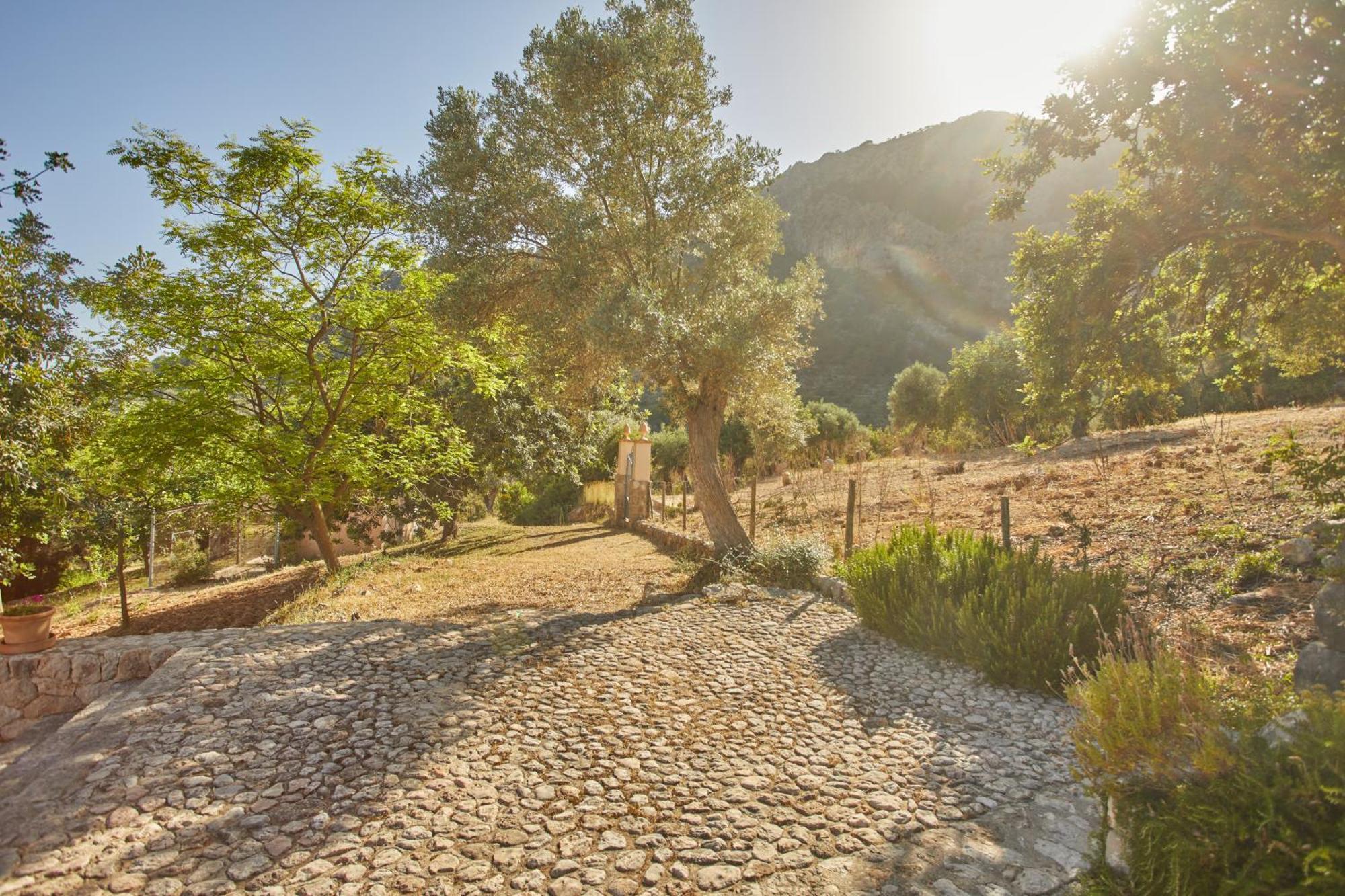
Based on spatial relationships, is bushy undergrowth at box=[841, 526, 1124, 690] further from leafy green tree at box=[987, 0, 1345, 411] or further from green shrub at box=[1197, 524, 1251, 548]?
green shrub at box=[1197, 524, 1251, 548]

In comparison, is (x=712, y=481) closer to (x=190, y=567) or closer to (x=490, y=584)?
(x=490, y=584)

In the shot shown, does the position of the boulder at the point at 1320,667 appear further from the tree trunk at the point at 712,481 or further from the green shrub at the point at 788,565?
the tree trunk at the point at 712,481

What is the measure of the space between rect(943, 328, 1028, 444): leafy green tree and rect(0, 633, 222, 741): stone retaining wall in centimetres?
2934

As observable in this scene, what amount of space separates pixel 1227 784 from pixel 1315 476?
381 cm

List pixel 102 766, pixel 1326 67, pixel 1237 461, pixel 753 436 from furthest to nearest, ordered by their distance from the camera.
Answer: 1. pixel 753 436
2. pixel 1237 461
3. pixel 1326 67
4. pixel 102 766

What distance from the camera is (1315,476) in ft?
15.7

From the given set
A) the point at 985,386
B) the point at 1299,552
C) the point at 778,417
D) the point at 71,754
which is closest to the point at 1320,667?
the point at 1299,552

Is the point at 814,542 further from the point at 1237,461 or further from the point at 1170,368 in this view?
the point at 1237,461

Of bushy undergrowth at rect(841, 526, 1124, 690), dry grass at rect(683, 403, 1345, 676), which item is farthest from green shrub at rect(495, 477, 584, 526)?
bushy undergrowth at rect(841, 526, 1124, 690)

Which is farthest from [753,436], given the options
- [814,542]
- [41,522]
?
[41,522]

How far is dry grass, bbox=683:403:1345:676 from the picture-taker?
561cm

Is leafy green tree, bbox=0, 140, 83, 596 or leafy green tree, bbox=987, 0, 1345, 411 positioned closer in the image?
leafy green tree, bbox=987, 0, 1345, 411

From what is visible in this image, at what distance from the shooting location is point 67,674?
22.3 feet

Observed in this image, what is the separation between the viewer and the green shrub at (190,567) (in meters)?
15.0
